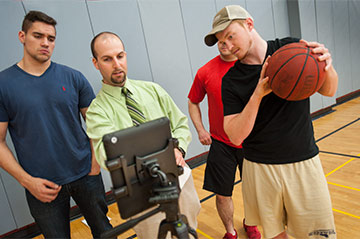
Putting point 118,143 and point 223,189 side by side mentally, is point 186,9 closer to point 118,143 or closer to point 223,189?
point 223,189

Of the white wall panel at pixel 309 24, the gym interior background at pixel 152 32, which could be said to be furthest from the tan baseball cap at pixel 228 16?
the white wall panel at pixel 309 24

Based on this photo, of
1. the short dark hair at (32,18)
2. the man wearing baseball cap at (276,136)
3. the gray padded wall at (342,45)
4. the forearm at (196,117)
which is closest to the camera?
the man wearing baseball cap at (276,136)

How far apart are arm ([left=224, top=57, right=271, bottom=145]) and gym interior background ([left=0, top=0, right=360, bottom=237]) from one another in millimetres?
2538

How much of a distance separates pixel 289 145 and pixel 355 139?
3445 mm

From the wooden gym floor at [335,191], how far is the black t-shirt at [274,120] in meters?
1.26

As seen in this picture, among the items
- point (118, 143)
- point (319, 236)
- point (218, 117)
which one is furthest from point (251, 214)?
point (118, 143)

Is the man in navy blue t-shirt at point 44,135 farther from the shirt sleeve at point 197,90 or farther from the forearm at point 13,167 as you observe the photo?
the shirt sleeve at point 197,90

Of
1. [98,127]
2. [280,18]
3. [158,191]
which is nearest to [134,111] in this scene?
[98,127]

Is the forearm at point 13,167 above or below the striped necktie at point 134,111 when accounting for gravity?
below

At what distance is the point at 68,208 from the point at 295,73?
1.73m

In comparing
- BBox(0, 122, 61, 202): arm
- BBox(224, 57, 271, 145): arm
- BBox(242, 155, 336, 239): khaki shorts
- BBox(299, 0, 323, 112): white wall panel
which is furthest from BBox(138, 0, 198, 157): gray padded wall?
BBox(299, 0, 323, 112): white wall panel

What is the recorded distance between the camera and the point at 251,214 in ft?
5.61

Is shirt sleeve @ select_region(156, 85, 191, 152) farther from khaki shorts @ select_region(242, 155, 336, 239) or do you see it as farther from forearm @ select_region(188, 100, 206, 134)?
forearm @ select_region(188, 100, 206, 134)

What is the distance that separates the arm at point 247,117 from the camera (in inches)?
52.9
